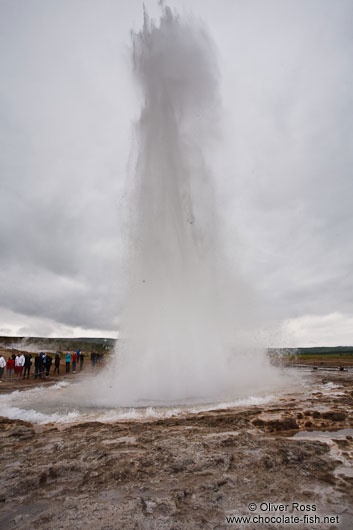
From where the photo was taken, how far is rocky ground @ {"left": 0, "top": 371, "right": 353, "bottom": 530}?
3.64 meters

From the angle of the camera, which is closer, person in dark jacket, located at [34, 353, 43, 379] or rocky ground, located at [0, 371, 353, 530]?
rocky ground, located at [0, 371, 353, 530]

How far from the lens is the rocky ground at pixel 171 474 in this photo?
3.64 meters

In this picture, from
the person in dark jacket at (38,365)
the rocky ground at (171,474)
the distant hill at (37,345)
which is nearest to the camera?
the rocky ground at (171,474)

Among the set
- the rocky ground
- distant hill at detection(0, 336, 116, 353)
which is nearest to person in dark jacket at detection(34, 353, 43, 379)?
the rocky ground

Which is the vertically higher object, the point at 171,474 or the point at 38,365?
the point at 38,365

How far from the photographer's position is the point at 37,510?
3.85 meters

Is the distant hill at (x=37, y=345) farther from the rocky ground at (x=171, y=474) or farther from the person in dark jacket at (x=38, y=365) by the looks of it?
the rocky ground at (x=171, y=474)

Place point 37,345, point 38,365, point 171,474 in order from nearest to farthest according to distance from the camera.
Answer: point 171,474 < point 38,365 < point 37,345

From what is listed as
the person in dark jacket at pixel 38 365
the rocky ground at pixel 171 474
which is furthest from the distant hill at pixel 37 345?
the rocky ground at pixel 171 474

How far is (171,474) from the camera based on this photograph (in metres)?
4.77

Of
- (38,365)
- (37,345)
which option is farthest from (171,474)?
(37,345)

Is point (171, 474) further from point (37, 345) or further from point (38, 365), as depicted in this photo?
point (37, 345)

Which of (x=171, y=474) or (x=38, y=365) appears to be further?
(x=38, y=365)

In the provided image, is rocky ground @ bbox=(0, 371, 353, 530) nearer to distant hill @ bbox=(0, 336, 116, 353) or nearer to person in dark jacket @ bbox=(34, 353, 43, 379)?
person in dark jacket @ bbox=(34, 353, 43, 379)
